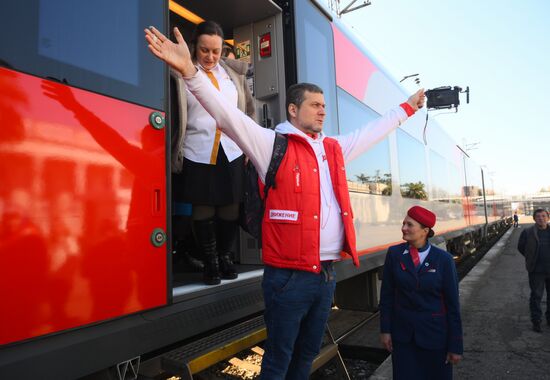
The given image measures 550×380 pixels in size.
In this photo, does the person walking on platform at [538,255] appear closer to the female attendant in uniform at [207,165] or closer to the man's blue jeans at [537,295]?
the man's blue jeans at [537,295]

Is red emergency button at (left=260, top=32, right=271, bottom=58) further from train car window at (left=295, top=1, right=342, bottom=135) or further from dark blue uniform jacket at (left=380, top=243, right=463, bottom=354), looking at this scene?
dark blue uniform jacket at (left=380, top=243, right=463, bottom=354)

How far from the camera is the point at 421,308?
7.32ft

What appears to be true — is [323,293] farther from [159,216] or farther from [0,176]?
[0,176]

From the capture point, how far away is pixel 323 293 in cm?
173

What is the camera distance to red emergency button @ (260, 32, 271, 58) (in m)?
3.14

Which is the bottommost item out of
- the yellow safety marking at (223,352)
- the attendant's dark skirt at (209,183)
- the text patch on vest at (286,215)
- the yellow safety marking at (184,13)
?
the yellow safety marking at (223,352)

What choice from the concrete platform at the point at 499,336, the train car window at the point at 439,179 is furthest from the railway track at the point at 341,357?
the train car window at the point at 439,179

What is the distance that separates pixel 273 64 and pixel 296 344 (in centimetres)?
207

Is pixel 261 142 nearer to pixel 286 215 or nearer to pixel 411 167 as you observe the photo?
pixel 286 215

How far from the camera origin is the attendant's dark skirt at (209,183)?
2.34m

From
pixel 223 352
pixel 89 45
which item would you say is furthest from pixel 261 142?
pixel 223 352

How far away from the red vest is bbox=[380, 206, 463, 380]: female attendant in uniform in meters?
0.70

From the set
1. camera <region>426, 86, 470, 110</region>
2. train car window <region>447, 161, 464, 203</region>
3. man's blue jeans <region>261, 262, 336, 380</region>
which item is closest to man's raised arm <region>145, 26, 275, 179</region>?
man's blue jeans <region>261, 262, 336, 380</region>

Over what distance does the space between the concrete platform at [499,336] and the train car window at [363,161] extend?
1600mm
